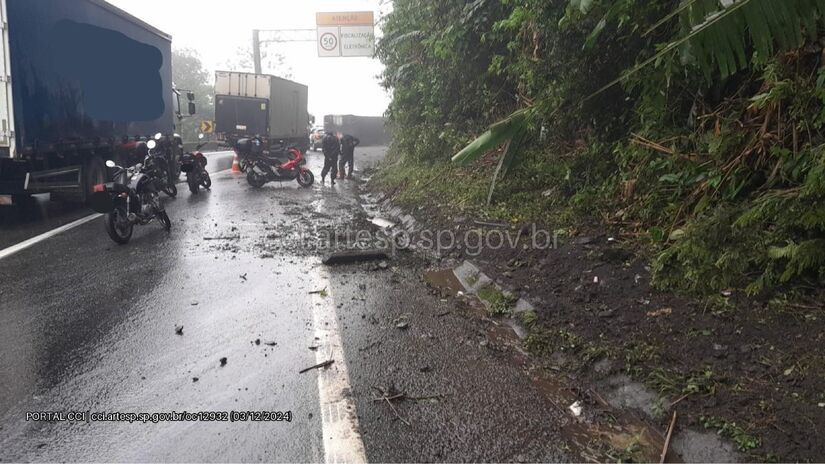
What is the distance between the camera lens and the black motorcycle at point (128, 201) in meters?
7.75

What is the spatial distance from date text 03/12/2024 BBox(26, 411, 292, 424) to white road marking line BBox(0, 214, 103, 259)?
184 inches

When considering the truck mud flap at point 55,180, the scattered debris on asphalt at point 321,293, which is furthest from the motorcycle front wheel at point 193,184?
the scattered debris on asphalt at point 321,293

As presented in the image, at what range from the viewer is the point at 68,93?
9.52 m

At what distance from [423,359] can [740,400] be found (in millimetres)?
2021

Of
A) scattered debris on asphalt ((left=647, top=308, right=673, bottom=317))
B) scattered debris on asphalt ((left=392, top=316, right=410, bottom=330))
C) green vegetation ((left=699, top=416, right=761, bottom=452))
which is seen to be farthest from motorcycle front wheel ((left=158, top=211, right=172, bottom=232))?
green vegetation ((left=699, top=416, right=761, bottom=452))

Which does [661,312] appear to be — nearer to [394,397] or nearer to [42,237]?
[394,397]

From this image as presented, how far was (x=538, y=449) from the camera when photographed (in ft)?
9.76

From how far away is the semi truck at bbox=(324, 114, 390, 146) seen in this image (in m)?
37.7

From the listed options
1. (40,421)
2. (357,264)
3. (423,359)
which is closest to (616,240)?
(423,359)

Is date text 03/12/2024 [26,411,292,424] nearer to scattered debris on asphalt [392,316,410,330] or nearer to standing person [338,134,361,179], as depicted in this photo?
scattered debris on asphalt [392,316,410,330]

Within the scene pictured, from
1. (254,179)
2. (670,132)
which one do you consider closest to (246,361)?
(670,132)

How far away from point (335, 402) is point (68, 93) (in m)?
8.80

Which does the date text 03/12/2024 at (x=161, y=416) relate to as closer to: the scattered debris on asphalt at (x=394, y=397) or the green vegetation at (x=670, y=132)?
the scattered debris on asphalt at (x=394, y=397)

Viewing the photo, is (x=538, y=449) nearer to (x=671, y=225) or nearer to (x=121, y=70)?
(x=671, y=225)
